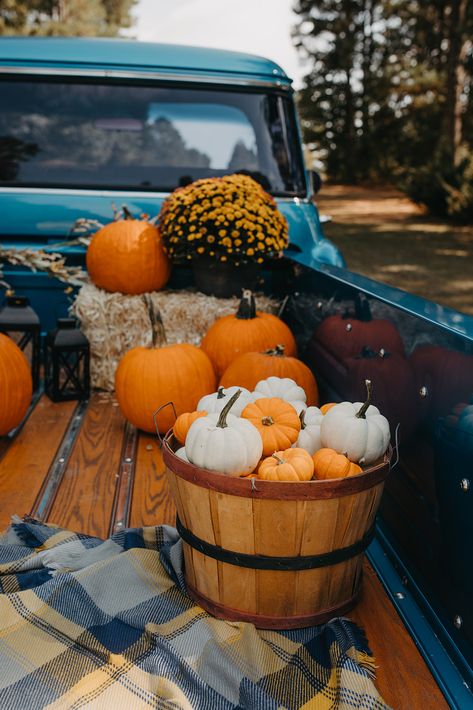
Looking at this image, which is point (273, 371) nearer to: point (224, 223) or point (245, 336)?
point (245, 336)

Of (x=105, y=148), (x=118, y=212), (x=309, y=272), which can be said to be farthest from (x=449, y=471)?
(x=105, y=148)

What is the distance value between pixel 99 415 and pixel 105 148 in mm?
1736

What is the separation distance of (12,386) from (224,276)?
1.28 m

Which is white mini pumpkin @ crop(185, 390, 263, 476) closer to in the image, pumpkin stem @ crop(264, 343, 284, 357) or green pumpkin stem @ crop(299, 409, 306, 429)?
green pumpkin stem @ crop(299, 409, 306, 429)

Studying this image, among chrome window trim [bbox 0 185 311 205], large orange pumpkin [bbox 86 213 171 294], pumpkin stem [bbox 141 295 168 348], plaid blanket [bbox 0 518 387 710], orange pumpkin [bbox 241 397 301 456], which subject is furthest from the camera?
chrome window trim [bbox 0 185 311 205]

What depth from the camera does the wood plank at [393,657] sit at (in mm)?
1470

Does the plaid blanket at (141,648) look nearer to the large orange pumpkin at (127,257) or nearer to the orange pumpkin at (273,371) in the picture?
the orange pumpkin at (273,371)

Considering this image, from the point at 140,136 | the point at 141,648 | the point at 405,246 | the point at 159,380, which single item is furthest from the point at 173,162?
the point at 405,246

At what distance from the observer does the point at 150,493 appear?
2.40m

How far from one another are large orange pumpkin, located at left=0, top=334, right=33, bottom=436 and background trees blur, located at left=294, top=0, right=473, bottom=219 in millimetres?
19146

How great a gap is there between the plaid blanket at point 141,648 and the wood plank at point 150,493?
0.93 ft

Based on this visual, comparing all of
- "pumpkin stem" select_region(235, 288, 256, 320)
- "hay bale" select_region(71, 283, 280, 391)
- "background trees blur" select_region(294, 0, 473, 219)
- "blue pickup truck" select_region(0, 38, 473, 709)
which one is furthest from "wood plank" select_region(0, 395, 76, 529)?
"background trees blur" select_region(294, 0, 473, 219)

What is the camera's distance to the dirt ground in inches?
337

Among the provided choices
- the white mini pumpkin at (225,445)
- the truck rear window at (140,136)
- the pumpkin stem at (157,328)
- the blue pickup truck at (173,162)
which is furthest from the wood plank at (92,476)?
the truck rear window at (140,136)
